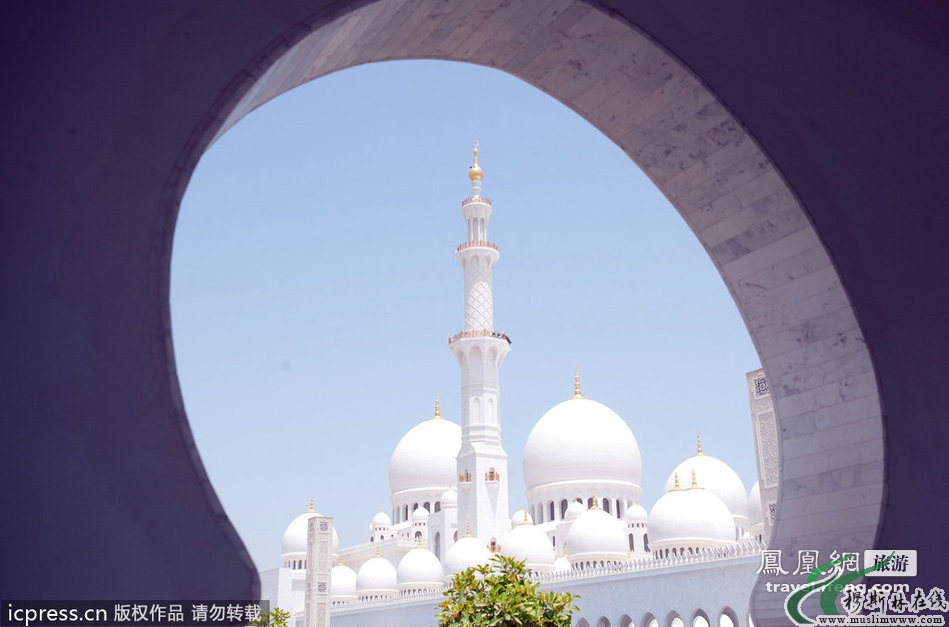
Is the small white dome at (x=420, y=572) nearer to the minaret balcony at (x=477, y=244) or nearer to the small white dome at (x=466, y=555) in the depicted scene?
the small white dome at (x=466, y=555)

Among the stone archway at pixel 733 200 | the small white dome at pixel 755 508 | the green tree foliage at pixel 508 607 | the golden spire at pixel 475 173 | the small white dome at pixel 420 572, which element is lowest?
the green tree foliage at pixel 508 607

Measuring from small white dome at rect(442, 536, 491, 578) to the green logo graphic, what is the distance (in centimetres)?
2321

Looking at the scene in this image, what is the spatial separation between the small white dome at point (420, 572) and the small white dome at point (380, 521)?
31.6ft

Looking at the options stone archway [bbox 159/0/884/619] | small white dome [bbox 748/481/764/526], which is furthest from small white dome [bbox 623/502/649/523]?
stone archway [bbox 159/0/884/619]

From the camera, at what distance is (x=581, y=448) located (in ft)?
103

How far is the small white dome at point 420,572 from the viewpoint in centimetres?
2961

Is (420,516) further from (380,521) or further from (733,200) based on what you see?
(733,200)

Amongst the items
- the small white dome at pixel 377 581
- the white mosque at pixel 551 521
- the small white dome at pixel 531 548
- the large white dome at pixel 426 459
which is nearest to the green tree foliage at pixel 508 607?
the white mosque at pixel 551 521

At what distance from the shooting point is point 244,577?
2.94m

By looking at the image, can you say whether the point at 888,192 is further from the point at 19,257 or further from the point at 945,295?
the point at 19,257

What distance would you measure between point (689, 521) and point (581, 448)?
6714 millimetres

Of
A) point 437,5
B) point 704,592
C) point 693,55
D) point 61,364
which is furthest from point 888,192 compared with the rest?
point 704,592

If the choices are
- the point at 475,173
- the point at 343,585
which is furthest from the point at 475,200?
the point at 343,585

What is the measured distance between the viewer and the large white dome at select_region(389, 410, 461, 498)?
36688 millimetres
